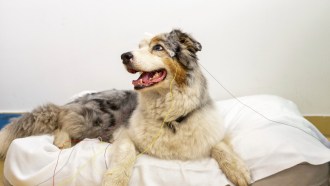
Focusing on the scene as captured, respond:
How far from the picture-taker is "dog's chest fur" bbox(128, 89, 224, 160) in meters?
1.57

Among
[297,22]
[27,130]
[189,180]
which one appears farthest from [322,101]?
[27,130]

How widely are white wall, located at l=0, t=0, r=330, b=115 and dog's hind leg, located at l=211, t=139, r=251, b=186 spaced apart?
1.22 meters

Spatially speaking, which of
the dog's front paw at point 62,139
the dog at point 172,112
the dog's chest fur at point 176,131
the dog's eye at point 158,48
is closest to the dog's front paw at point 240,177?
the dog at point 172,112

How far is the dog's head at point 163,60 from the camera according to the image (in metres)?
1.47

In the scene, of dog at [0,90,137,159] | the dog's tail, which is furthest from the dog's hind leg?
the dog's tail

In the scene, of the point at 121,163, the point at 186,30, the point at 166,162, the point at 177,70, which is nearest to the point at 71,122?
the point at 121,163

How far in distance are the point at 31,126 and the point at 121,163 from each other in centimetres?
91

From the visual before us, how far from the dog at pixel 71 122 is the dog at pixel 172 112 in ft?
1.39

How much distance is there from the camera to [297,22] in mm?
2469

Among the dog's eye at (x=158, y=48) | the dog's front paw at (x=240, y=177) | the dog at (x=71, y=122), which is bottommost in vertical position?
the dog's front paw at (x=240, y=177)

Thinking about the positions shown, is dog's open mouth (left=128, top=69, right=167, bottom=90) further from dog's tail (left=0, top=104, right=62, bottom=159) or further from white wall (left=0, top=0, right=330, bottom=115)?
white wall (left=0, top=0, right=330, bottom=115)

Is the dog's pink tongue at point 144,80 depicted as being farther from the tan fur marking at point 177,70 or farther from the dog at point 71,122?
the dog at point 71,122

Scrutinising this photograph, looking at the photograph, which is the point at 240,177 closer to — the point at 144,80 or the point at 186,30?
the point at 144,80

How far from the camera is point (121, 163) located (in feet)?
4.78
